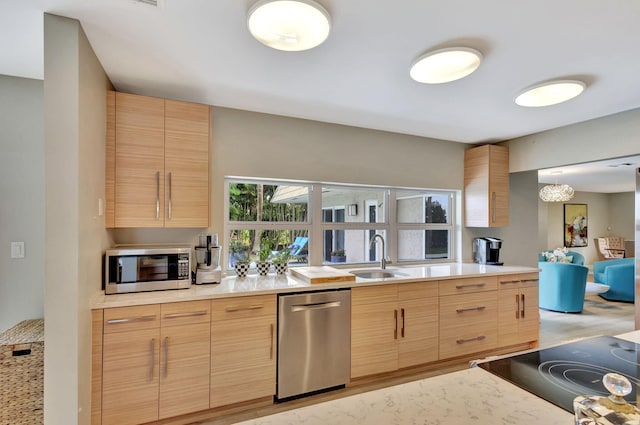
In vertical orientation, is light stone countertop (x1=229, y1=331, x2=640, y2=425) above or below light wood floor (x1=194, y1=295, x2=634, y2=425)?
above

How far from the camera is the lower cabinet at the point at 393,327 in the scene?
8.70 ft

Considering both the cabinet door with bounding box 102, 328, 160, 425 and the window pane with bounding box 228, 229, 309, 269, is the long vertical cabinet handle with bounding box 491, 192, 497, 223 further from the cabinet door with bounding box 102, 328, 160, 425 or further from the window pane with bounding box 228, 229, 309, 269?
the cabinet door with bounding box 102, 328, 160, 425

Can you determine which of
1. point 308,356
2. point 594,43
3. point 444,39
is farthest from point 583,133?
point 308,356

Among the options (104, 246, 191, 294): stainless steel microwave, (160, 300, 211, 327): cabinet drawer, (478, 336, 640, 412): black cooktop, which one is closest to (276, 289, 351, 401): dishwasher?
(160, 300, 211, 327): cabinet drawer

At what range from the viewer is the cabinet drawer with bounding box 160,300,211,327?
2.09m

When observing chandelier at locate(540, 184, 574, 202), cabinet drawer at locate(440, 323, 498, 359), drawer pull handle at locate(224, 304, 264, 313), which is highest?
chandelier at locate(540, 184, 574, 202)

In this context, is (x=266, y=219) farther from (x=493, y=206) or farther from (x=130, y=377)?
(x=493, y=206)

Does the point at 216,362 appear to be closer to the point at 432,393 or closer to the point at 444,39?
the point at 432,393

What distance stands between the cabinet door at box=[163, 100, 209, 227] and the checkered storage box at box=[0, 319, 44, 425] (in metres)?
1.09

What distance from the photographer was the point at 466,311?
122 inches

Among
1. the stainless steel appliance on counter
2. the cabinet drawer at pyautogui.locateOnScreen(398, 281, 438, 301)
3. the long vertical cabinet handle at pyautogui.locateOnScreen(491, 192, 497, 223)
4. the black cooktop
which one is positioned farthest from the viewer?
the long vertical cabinet handle at pyautogui.locateOnScreen(491, 192, 497, 223)

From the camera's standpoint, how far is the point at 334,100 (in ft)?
8.85

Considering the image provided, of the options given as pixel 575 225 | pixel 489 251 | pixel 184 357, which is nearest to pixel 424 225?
pixel 489 251

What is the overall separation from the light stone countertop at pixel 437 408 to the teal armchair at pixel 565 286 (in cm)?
489
